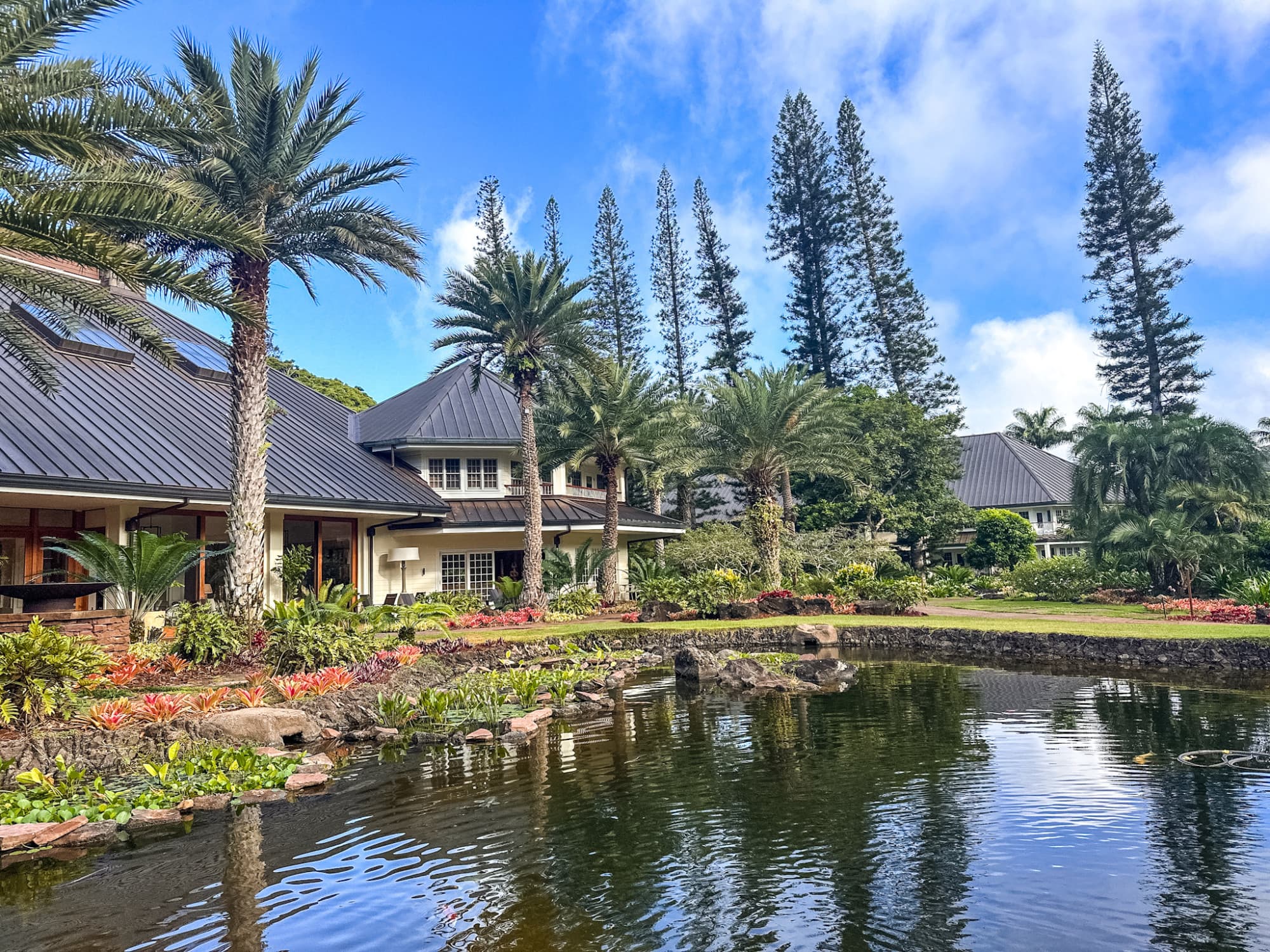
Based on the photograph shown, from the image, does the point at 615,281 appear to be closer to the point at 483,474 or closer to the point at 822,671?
the point at 483,474

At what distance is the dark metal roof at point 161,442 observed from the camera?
54.7 ft

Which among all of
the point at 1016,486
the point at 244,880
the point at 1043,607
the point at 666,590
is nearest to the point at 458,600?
the point at 666,590

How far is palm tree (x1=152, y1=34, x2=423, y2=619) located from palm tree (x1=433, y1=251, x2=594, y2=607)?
8233mm

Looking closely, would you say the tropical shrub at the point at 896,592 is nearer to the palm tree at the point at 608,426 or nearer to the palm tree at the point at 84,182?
the palm tree at the point at 608,426

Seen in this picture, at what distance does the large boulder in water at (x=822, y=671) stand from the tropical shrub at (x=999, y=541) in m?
27.3

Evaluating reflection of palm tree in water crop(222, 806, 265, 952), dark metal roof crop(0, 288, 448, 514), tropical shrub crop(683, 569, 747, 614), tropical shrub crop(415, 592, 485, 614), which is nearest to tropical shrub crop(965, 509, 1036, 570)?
tropical shrub crop(683, 569, 747, 614)

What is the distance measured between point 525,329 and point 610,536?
799 cm

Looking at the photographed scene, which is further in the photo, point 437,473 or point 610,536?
point 437,473

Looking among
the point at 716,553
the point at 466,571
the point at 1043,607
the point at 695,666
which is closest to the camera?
the point at 695,666

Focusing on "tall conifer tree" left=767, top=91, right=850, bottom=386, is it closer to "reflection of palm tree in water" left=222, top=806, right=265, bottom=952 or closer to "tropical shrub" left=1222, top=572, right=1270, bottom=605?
"tropical shrub" left=1222, top=572, right=1270, bottom=605

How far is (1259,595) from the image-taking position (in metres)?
21.1

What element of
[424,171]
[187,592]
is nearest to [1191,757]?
[424,171]

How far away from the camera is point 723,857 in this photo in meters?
6.67

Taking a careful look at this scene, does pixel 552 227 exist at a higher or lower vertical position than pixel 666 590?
higher
